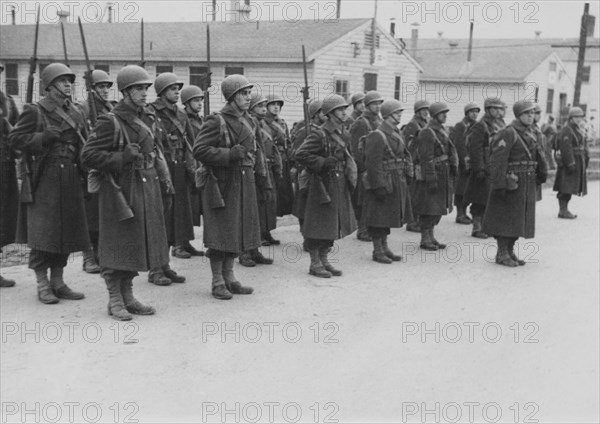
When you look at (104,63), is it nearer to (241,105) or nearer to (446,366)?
(241,105)

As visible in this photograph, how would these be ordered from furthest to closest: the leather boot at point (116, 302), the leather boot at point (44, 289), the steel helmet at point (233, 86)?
the steel helmet at point (233, 86), the leather boot at point (44, 289), the leather boot at point (116, 302)

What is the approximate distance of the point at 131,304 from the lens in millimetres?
6781

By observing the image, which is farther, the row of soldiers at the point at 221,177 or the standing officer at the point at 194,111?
the standing officer at the point at 194,111

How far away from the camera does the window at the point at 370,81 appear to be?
29078 millimetres

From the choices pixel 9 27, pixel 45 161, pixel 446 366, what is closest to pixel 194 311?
pixel 45 161

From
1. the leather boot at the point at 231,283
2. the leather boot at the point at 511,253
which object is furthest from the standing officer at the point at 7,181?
the leather boot at the point at 511,253

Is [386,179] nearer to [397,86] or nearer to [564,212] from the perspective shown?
[564,212]

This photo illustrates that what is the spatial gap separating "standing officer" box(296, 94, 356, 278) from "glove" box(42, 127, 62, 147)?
2.64 metres

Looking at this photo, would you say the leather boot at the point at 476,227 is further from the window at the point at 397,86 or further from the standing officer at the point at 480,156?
the window at the point at 397,86

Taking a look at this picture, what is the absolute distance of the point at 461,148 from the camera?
12.5 metres

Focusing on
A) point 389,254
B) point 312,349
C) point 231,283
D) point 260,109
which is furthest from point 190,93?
point 312,349

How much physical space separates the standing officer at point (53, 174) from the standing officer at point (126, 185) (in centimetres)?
69

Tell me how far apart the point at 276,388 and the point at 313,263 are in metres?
3.52

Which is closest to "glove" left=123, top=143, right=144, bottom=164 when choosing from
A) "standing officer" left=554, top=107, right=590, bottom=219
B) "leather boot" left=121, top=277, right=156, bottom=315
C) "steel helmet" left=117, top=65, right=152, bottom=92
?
"steel helmet" left=117, top=65, right=152, bottom=92
